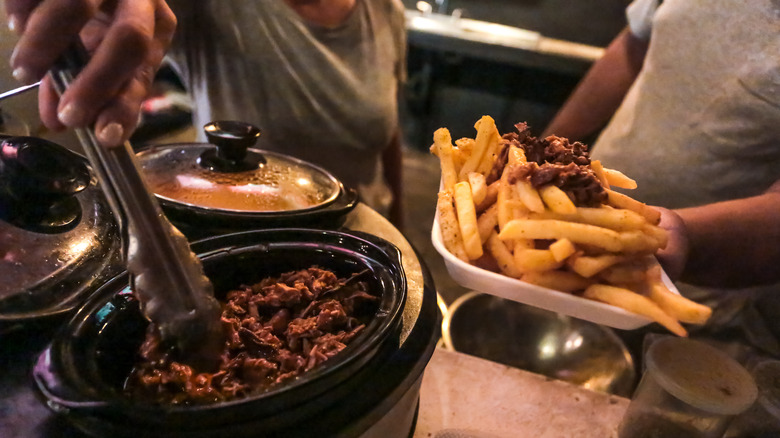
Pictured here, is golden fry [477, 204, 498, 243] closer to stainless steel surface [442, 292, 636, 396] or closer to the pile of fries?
the pile of fries

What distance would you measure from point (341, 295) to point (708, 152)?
1.57 meters

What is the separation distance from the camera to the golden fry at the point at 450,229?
3.14 feet

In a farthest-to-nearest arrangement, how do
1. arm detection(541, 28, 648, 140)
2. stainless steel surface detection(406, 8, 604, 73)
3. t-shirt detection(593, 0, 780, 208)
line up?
stainless steel surface detection(406, 8, 604, 73) → arm detection(541, 28, 648, 140) → t-shirt detection(593, 0, 780, 208)

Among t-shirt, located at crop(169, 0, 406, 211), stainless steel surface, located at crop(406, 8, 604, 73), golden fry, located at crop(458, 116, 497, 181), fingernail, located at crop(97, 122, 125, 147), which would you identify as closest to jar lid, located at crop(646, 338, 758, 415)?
golden fry, located at crop(458, 116, 497, 181)

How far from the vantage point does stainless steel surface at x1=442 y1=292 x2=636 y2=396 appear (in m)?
1.69

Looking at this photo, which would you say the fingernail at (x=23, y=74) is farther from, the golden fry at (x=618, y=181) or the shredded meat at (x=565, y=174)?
the golden fry at (x=618, y=181)

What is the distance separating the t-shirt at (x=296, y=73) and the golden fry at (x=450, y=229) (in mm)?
965

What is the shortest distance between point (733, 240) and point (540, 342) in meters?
0.85

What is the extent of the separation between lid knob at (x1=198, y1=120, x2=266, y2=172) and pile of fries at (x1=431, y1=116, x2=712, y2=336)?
25.4 inches

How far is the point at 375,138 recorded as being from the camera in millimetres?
2023

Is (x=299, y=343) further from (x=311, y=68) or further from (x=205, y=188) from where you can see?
(x=311, y=68)

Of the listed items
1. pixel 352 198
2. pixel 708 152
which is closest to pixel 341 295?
pixel 352 198

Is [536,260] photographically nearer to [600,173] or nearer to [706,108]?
[600,173]

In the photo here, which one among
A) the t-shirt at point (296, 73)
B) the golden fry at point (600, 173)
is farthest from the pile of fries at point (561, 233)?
the t-shirt at point (296, 73)
